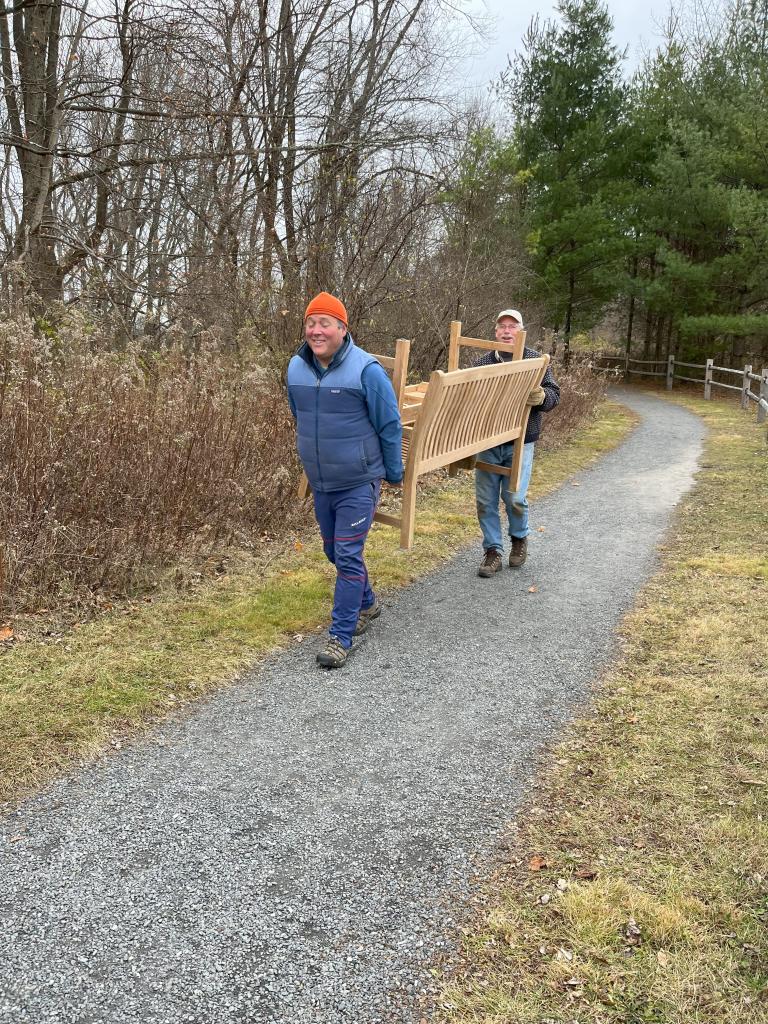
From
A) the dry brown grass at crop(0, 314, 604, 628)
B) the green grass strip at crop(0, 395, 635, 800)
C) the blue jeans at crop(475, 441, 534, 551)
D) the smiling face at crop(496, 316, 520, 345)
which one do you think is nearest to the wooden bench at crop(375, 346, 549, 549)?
the blue jeans at crop(475, 441, 534, 551)

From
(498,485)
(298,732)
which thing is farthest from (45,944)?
(498,485)

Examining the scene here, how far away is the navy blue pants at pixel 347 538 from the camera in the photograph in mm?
4672

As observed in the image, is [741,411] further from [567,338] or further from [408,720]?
[408,720]

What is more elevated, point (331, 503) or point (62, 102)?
point (62, 102)

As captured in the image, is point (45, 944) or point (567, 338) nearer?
point (45, 944)

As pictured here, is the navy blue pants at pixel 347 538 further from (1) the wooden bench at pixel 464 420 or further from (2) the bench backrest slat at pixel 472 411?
(2) the bench backrest slat at pixel 472 411

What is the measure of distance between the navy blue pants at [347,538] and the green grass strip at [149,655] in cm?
42

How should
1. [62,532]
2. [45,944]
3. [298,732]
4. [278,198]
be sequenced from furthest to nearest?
[278,198] < [62,532] < [298,732] < [45,944]

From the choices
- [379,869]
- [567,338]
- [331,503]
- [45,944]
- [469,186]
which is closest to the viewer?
[45,944]

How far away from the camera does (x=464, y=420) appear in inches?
219

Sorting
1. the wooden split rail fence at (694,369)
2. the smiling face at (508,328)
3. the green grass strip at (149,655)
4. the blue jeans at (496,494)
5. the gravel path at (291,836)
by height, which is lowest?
the gravel path at (291,836)

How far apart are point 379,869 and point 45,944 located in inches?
42.7

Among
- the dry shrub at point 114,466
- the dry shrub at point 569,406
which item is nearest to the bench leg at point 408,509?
the dry shrub at point 114,466

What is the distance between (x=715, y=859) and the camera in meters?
3.00
